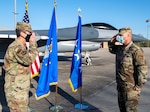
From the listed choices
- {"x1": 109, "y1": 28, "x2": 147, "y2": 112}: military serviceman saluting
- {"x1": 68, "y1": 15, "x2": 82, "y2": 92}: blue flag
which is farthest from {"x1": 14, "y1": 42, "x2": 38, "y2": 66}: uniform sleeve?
{"x1": 68, "y1": 15, "x2": 82, "y2": 92}: blue flag

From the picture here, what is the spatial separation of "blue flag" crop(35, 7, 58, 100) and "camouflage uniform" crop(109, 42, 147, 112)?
2.32m

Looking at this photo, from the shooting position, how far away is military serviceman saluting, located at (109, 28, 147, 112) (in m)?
4.30

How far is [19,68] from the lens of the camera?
4.17 meters

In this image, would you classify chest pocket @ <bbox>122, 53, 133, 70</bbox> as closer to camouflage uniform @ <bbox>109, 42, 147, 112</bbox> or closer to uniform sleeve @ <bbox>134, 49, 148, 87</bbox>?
camouflage uniform @ <bbox>109, 42, 147, 112</bbox>

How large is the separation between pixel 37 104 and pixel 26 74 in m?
3.30

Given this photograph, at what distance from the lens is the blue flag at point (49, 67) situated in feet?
20.9

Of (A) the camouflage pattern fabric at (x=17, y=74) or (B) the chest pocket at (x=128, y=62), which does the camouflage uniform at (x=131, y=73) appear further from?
(A) the camouflage pattern fabric at (x=17, y=74)

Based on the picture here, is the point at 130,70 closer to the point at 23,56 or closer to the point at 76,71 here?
the point at 23,56

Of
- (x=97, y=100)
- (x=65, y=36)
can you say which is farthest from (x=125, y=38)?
(x=65, y=36)

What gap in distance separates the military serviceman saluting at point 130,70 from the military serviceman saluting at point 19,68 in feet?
4.94

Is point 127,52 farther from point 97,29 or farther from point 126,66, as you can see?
point 97,29

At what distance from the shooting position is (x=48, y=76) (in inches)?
255

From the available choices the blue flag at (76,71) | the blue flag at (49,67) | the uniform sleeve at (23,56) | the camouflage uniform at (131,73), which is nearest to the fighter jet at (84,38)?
the blue flag at (76,71)

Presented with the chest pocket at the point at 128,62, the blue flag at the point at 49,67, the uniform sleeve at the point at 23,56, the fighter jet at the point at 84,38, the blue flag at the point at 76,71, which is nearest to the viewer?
the uniform sleeve at the point at 23,56
